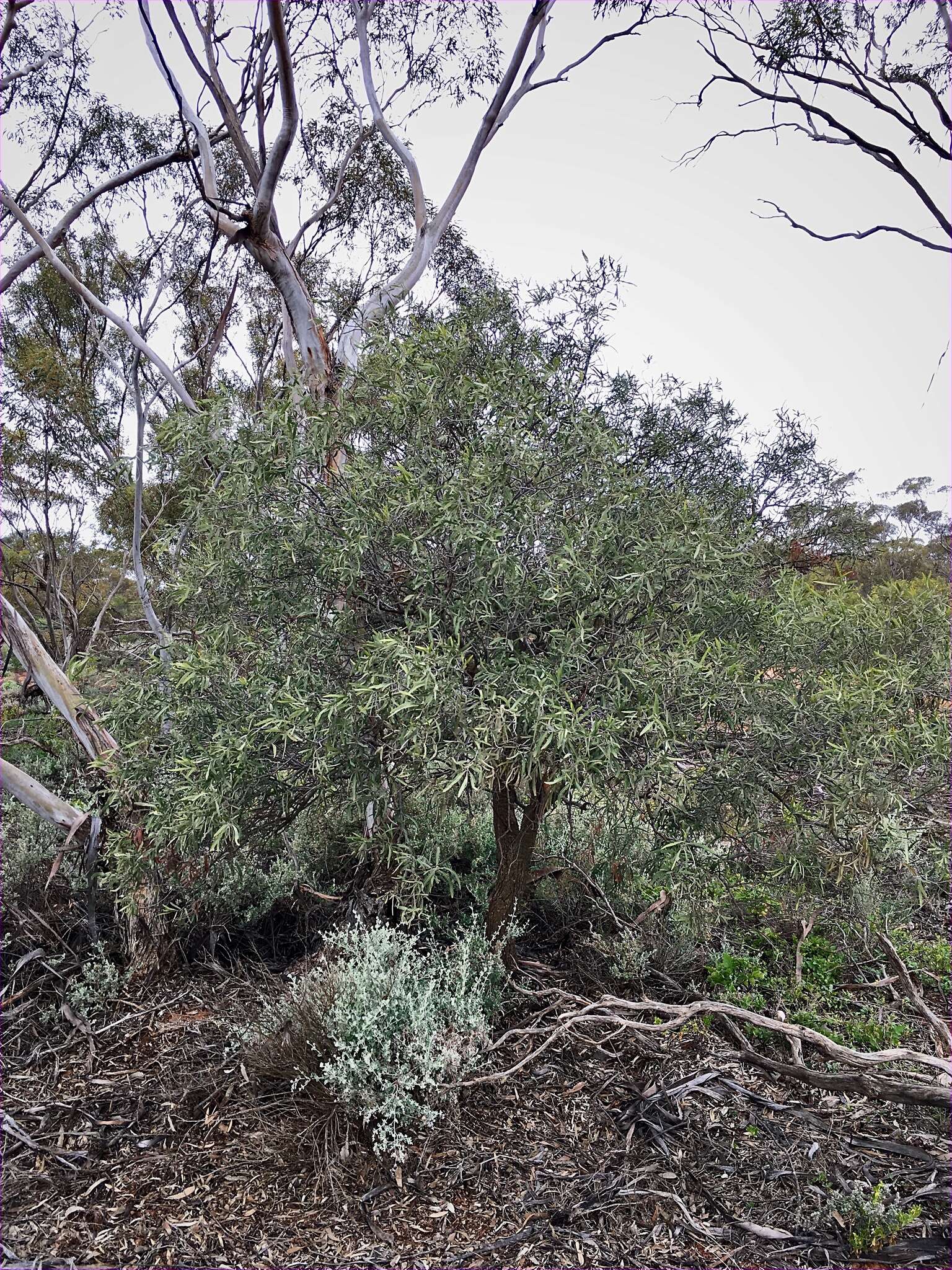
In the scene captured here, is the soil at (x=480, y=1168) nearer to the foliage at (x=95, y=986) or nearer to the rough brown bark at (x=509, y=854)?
the foliage at (x=95, y=986)

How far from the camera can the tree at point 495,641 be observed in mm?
2984

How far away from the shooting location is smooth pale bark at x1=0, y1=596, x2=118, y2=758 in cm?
540

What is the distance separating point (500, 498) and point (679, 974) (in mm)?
2951

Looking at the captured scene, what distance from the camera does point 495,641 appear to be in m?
3.14

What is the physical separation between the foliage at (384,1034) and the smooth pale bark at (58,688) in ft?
7.88

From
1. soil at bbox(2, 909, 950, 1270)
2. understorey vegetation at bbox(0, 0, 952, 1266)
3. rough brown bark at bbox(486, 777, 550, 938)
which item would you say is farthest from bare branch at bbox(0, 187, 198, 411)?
soil at bbox(2, 909, 950, 1270)

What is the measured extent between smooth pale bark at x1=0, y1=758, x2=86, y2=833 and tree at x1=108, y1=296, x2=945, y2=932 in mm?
1612

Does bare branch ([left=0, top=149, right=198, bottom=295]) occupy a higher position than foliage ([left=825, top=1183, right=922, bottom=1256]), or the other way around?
bare branch ([left=0, top=149, right=198, bottom=295])

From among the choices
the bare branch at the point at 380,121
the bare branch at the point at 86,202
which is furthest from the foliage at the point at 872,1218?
the bare branch at the point at 86,202

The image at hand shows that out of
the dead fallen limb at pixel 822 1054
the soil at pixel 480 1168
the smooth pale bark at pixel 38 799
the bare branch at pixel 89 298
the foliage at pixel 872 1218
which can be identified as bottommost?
the soil at pixel 480 1168

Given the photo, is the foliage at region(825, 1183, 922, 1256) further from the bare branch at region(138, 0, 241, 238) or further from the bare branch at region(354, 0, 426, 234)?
the bare branch at region(354, 0, 426, 234)

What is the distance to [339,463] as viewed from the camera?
163 inches

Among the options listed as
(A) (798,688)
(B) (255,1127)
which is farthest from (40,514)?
(A) (798,688)

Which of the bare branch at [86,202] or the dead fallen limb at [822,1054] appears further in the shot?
the bare branch at [86,202]
